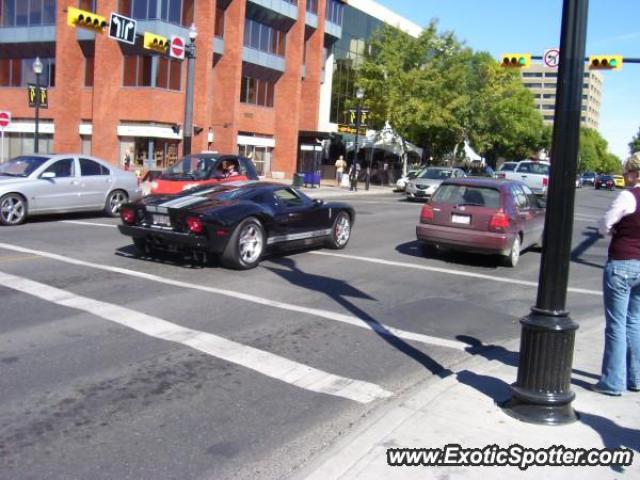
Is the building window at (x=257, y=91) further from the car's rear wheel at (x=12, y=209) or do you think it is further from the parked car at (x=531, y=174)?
the car's rear wheel at (x=12, y=209)

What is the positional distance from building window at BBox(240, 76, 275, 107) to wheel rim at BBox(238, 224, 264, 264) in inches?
1306

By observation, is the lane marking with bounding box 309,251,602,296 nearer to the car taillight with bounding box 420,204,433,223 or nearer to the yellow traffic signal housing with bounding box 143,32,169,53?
the car taillight with bounding box 420,204,433,223

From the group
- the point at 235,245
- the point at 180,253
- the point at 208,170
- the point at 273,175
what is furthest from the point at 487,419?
the point at 273,175

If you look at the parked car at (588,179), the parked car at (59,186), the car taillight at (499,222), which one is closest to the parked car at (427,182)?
the parked car at (59,186)

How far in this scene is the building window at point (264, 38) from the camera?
41.6m

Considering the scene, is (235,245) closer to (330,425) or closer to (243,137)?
(330,425)

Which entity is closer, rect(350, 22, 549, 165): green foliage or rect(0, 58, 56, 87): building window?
rect(0, 58, 56, 87): building window

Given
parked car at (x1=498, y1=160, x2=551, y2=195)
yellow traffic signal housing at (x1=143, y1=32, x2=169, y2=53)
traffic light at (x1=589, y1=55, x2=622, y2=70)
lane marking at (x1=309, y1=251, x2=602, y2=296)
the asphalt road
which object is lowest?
the asphalt road

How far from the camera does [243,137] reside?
1661 inches

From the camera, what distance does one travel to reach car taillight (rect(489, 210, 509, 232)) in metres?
11.4

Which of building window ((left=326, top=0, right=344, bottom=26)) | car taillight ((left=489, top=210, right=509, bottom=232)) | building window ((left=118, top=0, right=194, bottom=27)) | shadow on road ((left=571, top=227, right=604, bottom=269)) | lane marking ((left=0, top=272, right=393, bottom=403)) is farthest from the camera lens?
building window ((left=326, top=0, right=344, bottom=26))

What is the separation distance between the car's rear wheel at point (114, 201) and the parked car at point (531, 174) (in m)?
16.9

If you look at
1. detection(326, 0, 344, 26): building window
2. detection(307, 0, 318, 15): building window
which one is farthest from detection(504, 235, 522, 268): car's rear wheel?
detection(326, 0, 344, 26): building window

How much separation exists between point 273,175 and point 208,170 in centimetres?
2920
